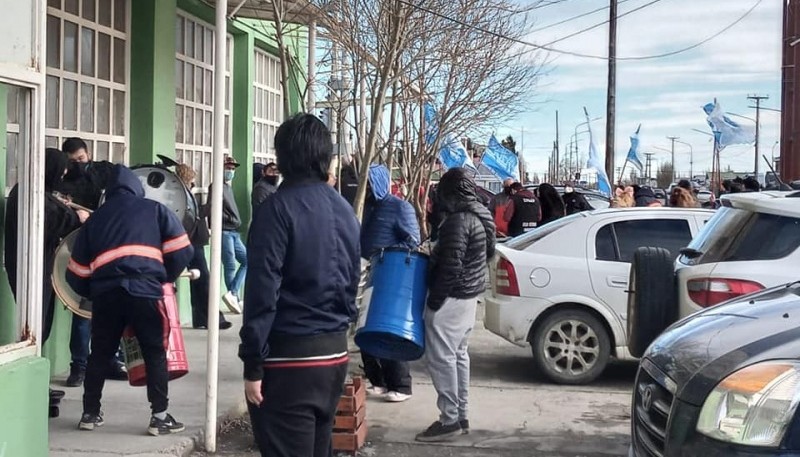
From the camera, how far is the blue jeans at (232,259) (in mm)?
10945

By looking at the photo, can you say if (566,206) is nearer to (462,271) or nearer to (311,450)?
(462,271)

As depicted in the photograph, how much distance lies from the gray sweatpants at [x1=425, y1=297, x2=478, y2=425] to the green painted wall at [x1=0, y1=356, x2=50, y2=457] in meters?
2.70

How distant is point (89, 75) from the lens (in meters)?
8.50

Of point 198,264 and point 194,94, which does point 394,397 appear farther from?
point 194,94

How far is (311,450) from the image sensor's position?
159 inches

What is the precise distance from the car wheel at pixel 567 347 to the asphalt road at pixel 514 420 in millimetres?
129

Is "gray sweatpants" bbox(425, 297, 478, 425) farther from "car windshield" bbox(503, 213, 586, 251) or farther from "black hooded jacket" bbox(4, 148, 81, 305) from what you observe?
"black hooded jacket" bbox(4, 148, 81, 305)

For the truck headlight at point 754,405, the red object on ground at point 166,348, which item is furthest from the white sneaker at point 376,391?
the truck headlight at point 754,405

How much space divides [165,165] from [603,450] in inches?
180

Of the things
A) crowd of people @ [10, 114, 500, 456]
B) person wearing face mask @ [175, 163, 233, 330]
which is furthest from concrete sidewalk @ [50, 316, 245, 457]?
person wearing face mask @ [175, 163, 233, 330]

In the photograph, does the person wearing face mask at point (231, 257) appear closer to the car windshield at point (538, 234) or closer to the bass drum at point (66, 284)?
the car windshield at point (538, 234)

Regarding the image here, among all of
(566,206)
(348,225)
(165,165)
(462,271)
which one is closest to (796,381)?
(348,225)

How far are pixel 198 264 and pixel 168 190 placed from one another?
1441 mm

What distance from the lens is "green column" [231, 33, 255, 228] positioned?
1219cm
